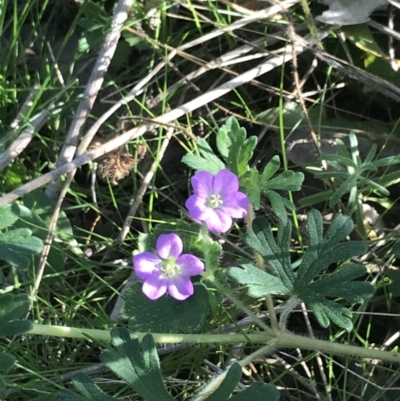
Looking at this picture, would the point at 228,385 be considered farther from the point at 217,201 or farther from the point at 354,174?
the point at 354,174

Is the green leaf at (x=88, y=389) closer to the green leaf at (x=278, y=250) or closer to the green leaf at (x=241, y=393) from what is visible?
the green leaf at (x=241, y=393)

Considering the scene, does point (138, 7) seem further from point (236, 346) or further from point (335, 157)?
point (236, 346)

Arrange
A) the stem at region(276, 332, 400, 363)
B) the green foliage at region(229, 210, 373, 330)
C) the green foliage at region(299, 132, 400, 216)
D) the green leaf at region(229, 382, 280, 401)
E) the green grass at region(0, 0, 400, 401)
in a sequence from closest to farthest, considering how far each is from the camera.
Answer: the green leaf at region(229, 382, 280, 401) → the green foliage at region(229, 210, 373, 330) → the stem at region(276, 332, 400, 363) → the green foliage at region(299, 132, 400, 216) → the green grass at region(0, 0, 400, 401)

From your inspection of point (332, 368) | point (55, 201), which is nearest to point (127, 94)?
point (55, 201)

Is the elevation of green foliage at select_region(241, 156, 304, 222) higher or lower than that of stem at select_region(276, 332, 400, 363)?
higher

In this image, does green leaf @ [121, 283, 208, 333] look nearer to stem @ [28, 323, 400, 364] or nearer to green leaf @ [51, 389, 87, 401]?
stem @ [28, 323, 400, 364]

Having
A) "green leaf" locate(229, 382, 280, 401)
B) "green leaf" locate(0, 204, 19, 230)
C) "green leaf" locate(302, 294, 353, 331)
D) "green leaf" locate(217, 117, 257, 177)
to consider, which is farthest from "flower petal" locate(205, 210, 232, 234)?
"green leaf" locate(0, 204, 19, 230)

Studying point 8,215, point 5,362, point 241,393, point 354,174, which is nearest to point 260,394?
point 241,393

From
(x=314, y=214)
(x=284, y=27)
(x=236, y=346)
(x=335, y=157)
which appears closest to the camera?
(x=314, y=214)
